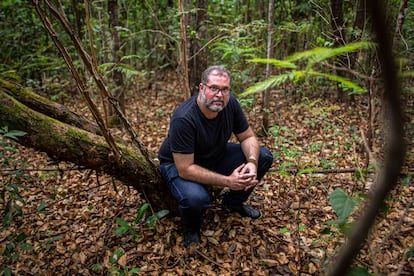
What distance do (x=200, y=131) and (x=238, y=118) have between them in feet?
1.76

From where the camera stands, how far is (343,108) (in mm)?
5367

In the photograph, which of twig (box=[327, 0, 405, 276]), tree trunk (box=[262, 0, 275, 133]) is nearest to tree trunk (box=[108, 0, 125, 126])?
tree trunk (box=[262, 0, 275, 133])

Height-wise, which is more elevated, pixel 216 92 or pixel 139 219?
pixel 216 92

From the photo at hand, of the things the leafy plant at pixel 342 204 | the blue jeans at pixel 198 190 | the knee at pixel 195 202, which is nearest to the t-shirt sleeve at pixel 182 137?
the blue jeans at pixel 198 190

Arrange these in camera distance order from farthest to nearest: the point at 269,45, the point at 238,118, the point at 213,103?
the point at 269,45 < the point at 238,118 < the point at 213,103

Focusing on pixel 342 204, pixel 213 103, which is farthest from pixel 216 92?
pixel 342 204

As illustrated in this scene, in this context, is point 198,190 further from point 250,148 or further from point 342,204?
point 342,204

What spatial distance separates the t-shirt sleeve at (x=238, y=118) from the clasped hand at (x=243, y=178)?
476mm

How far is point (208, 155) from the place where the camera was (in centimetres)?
274

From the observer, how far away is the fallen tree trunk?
7.26 ft

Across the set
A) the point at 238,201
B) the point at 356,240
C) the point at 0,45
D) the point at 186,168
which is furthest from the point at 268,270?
the point at 0,45

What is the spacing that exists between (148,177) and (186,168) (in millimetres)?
418

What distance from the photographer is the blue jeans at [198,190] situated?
2393 millimetres

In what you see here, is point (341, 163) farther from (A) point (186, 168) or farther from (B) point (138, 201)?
(B) point (138, 201)
